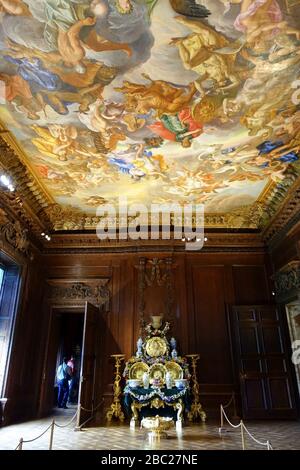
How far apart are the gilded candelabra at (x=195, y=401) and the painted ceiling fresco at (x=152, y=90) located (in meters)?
4.62

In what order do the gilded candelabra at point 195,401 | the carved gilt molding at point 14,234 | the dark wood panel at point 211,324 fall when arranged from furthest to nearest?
the dark wood panel at point 211,324
the gilded candelabra at point 195,401
the carved gilt molding at point 14,234

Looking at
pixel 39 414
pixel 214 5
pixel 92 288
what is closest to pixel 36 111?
pixel 214 5

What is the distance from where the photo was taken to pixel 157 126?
19.5 ft

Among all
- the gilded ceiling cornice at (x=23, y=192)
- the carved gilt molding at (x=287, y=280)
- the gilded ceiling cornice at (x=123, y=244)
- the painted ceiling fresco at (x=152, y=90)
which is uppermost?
the painted ceiling fresco at (x=152, y=90)

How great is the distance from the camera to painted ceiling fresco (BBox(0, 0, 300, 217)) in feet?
13.5

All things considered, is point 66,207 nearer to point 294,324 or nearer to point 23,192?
point 23,192

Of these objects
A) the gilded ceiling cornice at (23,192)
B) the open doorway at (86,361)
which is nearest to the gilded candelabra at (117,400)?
the open doorway at (86,361)

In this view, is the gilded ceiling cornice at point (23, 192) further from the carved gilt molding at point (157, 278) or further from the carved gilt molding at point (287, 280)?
the carved gilt molding at point (287, 280)

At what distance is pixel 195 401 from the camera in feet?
26.4

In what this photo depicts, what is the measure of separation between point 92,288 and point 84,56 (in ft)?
21.1

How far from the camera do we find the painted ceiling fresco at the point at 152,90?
413cm

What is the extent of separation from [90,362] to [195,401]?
112 inches

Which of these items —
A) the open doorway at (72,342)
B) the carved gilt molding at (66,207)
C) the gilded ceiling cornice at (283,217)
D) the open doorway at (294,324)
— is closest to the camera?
the carved gilt molding at (66,207)

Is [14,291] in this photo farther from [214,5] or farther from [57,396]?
[214,5]
